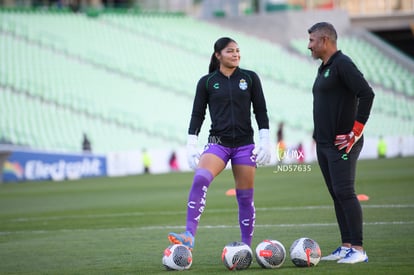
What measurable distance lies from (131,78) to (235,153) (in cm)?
3794

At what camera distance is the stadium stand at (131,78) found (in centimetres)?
4162

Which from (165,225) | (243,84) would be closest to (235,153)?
(243,84)

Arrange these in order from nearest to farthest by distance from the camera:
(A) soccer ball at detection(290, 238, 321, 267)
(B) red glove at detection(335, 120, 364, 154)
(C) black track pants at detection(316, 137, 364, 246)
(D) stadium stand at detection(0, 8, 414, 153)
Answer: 1. (A) soccer ball at detection(290, 238, 321, 267)
2. (B) red glove at detection(335, 120, 364, 154)
3. (C) black track pants at detection(316, 137, 364, 246)
4. (D) stadium stand at detection(0, 8, 414, 153)

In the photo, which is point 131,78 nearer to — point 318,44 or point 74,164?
point 74,164

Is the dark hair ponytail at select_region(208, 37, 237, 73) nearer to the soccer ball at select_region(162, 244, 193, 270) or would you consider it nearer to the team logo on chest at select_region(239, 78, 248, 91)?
the team logo on chest at select_region(239, 78, 248, 91)

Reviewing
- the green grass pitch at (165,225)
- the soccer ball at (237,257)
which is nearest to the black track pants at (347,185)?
the green grass pitch at (165,225)

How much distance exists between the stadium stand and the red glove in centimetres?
2892

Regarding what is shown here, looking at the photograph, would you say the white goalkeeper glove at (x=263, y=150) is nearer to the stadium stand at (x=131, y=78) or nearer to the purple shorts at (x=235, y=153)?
the purple shorts at (x=235, y=153)

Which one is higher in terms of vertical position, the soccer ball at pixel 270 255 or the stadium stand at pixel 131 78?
the stadium stand at pixel 131 78

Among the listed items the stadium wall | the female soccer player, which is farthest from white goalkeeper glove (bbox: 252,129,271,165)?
the stadium wall

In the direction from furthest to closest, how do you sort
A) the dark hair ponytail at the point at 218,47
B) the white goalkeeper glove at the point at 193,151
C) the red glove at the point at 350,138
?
the white goalkeeper glove at the point at 193,151, the dark hair ponytail at the point at 218,47, the red glove at the point at 350,138

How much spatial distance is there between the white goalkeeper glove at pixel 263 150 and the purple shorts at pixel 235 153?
2.5 inches

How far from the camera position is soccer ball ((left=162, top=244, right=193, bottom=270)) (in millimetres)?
9961

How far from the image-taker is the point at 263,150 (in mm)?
10594
